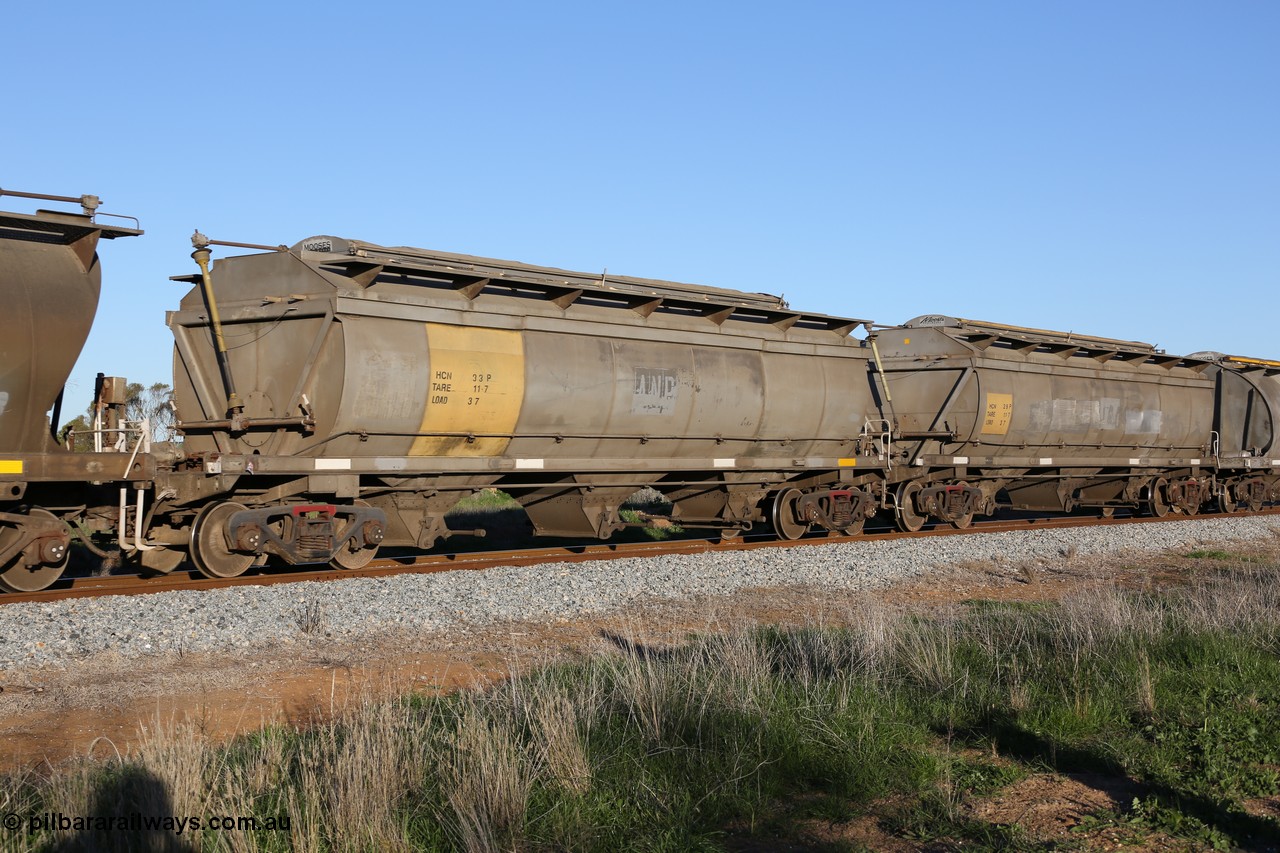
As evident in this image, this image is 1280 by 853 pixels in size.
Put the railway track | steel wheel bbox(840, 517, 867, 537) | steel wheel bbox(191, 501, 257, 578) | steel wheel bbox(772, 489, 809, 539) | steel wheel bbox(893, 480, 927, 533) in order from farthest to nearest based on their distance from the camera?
steel wheel bbox(893, 480, 927, 533), steel wheel bbox(840, 517, 867, 537), steel wheel bbox(772, 489, 809, 539), steel wheel bbox(191, 501, 257, 578), the railway track

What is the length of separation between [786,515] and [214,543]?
9570 millimetres

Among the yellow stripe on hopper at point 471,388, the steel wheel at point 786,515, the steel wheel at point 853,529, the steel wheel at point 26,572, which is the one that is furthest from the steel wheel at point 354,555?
the steel wheel at point 853,529

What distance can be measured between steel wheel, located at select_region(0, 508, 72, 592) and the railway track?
17 cm

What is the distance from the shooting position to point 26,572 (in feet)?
36.9

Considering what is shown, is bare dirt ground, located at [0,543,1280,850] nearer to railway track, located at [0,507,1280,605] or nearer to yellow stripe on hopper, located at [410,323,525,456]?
railway track, located at [0,507,1280,605]

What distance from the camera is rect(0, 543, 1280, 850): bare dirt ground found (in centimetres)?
599

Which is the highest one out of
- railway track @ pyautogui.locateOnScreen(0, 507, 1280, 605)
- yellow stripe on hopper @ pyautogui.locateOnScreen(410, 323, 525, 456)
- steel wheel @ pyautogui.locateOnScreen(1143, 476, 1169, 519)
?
yellow stripe on hopper @ pyautogui.locateOnScreen(410, 323, 525, 456)

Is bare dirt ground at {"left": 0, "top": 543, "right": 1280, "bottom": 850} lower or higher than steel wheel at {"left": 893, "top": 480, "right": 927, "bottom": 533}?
lower

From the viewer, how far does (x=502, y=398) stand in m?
13.7

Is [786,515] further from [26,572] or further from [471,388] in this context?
[26,572]

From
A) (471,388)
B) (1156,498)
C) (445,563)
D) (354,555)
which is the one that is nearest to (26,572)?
(354,555)

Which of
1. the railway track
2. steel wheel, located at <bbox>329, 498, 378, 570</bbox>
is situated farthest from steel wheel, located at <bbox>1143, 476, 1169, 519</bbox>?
steel wheel, located at <bbox>329, 498, 378, 570</bbox>

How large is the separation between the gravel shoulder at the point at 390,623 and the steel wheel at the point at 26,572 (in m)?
0.94

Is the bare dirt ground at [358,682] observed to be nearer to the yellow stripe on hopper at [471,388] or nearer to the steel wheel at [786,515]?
the yellow stripe on hopper at [471,388]
